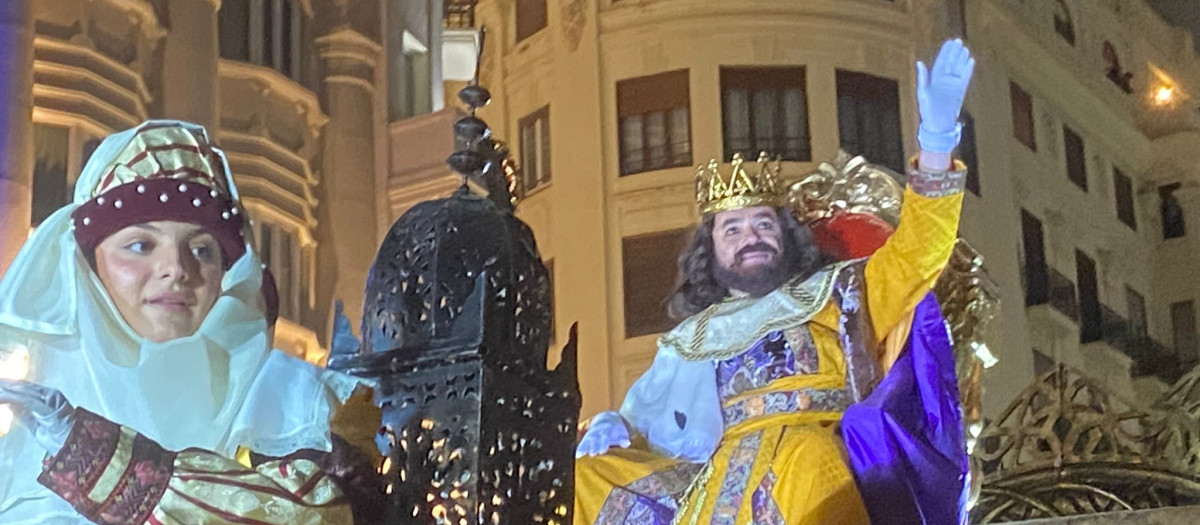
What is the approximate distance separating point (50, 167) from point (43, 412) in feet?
14.2

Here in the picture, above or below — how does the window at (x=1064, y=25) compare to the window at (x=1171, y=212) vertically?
above

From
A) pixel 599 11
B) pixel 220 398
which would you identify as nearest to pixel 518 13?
pixel 599 11

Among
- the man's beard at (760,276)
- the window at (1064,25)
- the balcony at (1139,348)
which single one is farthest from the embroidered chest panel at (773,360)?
the window at (1064,25)

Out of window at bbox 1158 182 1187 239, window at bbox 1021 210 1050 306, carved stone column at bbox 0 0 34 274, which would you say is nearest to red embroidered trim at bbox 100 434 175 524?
carved stone column at bbox 0 0 34 274

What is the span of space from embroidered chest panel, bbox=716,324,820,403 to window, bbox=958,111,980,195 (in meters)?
5.90

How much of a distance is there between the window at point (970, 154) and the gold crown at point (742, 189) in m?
5.61

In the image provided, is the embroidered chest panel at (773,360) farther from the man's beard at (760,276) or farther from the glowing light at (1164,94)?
the glowing light at (1164,94)

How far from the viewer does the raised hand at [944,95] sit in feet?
11.6

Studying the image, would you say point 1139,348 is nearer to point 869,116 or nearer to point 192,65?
point 869,116

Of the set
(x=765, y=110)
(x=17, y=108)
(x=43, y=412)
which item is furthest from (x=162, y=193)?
(x=765, y=110)

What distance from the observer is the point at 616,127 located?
9883 millimetres

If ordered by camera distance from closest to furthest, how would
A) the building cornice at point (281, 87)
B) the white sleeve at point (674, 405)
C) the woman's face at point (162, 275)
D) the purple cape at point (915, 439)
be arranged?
the woman's face at point (162, 275) < the purple cape at point (915, 439) < the white sleeve at point (674, 405) < the building cornice at point (281, 87)

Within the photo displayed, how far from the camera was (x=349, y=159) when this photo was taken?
779 cm

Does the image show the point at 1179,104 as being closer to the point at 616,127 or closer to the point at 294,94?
the point at 616,127
